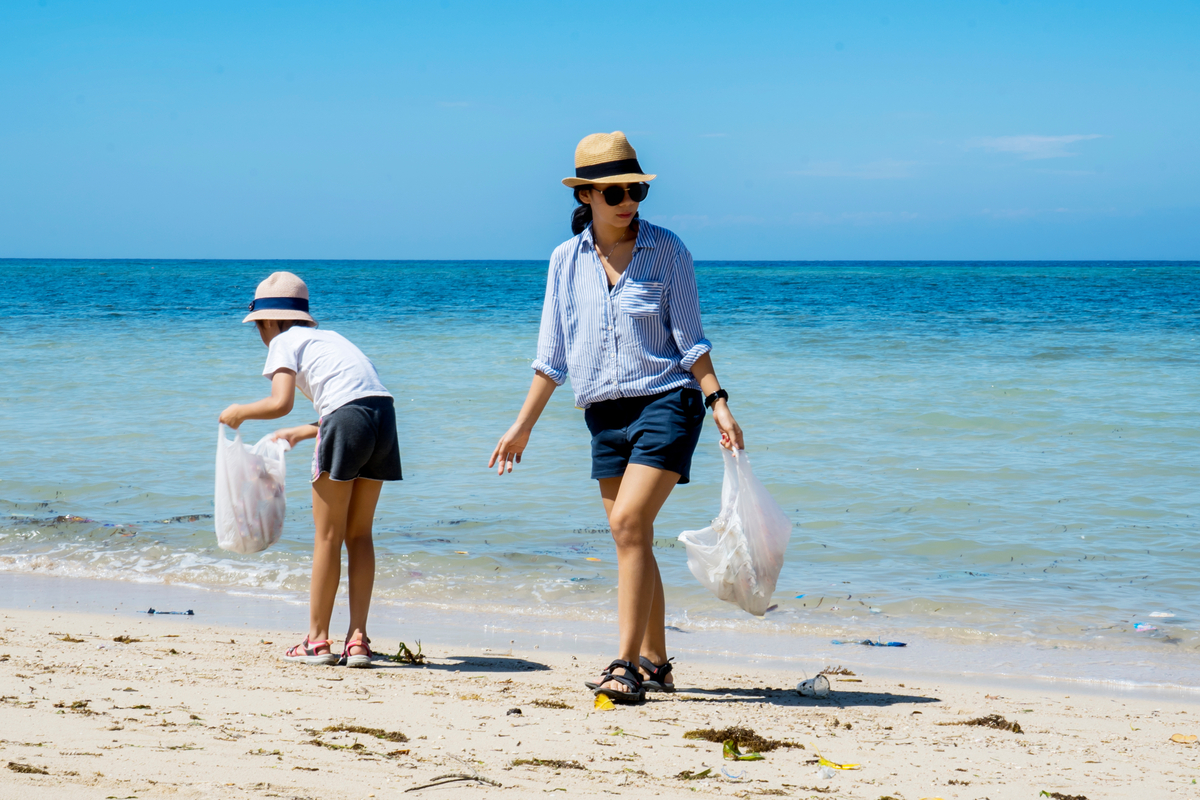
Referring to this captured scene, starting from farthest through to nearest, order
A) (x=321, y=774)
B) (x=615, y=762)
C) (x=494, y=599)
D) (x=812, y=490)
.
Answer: (x=812, y=490) < (x=494, y=599) < (x=615, y=762) < (x=321, y=774)

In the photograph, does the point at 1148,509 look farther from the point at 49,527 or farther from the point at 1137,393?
the point at 49,527

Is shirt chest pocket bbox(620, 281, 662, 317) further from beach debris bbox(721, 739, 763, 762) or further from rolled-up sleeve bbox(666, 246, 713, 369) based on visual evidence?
beach debris bbox(721, 739, 763, 762)

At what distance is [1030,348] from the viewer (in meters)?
17.2

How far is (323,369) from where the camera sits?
366 cm

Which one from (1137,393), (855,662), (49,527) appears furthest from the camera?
(1137,393)

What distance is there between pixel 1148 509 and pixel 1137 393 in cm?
578

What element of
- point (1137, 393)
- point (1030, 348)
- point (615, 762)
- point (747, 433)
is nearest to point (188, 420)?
point (747, 433)

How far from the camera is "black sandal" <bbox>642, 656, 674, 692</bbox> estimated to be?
3.39 meters

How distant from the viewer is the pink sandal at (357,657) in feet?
12.2

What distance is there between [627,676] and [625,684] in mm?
28

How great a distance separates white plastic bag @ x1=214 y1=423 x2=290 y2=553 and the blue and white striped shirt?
1356 mm

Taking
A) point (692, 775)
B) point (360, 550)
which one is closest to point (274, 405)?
point (360, 550)

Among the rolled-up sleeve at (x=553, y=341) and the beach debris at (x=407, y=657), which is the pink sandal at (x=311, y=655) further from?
the rolled-up sleeve at (x=553, y=341)

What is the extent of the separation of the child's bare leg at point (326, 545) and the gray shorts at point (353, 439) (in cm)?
7
